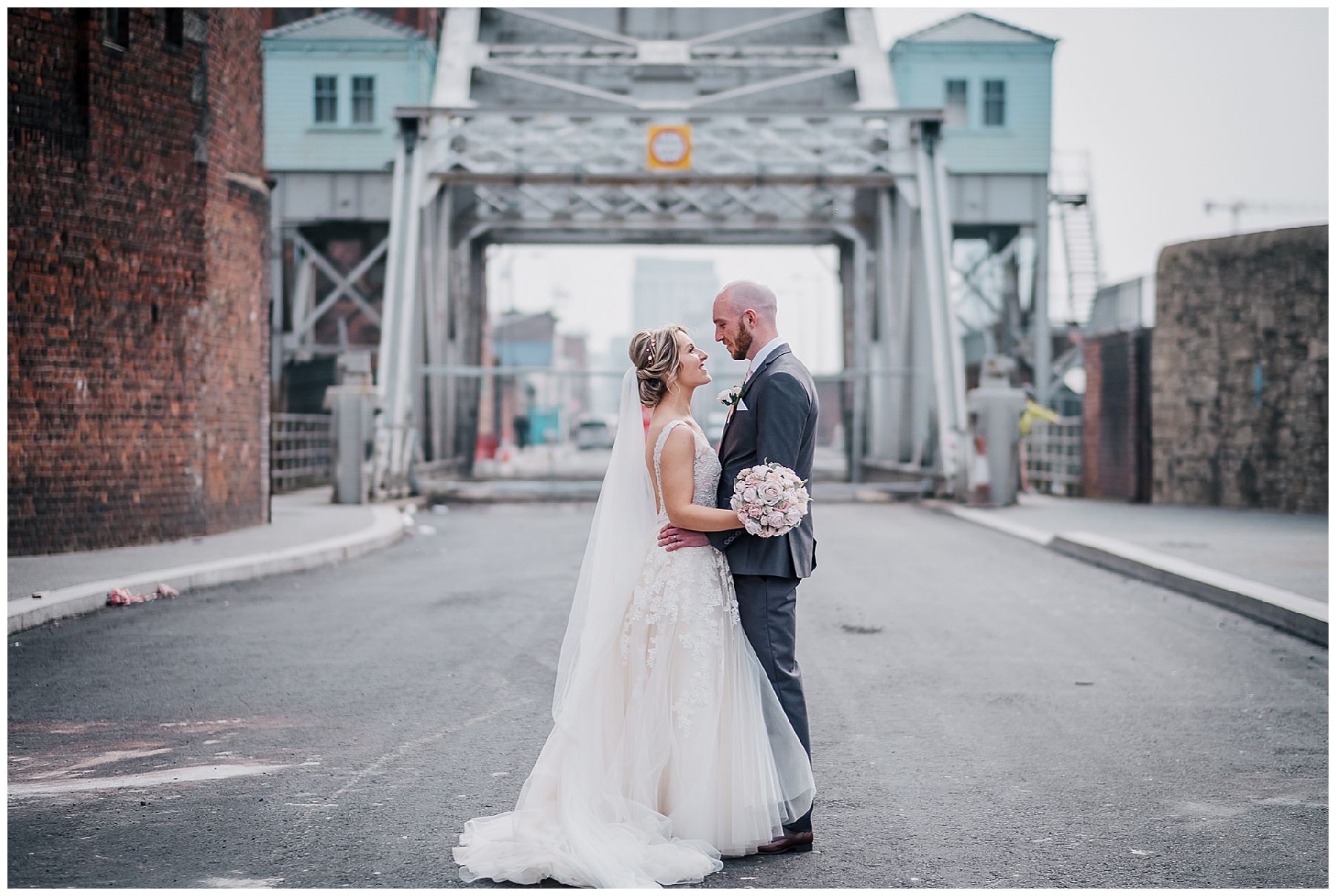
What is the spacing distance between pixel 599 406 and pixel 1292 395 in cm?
16206

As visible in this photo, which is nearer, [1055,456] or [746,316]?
[746,316]

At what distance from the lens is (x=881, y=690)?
662 cm

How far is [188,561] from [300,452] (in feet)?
43.0

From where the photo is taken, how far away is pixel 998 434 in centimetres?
1934

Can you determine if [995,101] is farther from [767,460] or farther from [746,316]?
[767,460]

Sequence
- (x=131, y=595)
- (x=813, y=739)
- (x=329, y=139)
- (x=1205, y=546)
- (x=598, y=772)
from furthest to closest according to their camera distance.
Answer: (x=329, y=139), (x=1205, y=546), (x=131, y=595), (x=813, y=739), (x=598, y=772)

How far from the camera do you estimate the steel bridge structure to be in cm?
2134

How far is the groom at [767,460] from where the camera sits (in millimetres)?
4215

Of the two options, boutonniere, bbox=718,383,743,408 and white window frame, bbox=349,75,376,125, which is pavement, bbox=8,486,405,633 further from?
white window frame, bbox=349,75,376,125

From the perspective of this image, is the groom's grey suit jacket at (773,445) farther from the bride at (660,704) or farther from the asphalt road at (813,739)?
the asphalt road at (813,739)

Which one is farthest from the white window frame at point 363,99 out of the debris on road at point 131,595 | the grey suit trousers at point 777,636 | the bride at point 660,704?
the grey suit trousers at point 777,636

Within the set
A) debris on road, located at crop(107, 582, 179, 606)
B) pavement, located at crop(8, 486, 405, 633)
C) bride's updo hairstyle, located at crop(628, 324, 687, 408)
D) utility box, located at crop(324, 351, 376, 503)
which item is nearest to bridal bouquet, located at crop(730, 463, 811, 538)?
bride's updo hairstyle, located at crop(628, 324, 687, 408)

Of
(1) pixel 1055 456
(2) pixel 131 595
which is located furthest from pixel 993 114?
(2) pixel 131 595

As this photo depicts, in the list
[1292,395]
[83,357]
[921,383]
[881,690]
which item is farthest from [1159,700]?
[921,383]
